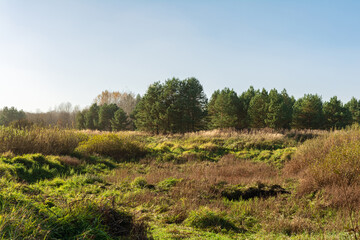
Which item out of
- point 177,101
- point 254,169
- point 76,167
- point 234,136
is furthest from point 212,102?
point 76,167

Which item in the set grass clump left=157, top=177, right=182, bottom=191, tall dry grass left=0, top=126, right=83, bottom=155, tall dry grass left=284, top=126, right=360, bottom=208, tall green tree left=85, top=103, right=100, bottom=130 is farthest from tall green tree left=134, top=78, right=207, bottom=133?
tall dry grass left=284, top=126, right=360, bottom=208

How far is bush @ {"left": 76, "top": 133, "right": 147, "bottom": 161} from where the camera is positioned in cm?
1580

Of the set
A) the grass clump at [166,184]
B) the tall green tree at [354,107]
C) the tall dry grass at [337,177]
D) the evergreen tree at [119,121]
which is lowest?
the grass clump at [166,184]

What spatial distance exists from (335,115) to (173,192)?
3645 cm

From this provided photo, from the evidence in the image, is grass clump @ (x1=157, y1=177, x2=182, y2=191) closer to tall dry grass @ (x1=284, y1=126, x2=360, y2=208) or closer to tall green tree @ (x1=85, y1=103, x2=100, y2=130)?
tall dry grass @ (x1=284, y1=126, x2=360, y2=208)

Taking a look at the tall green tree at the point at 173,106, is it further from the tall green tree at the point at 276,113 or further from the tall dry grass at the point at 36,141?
the tall dry grass at the point at 36,141

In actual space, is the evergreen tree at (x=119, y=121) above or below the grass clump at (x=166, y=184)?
above

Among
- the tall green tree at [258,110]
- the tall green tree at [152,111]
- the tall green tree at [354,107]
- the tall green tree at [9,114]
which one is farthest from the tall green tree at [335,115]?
the tall green tree at [9,114]

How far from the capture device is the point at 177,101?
3033 centimetres

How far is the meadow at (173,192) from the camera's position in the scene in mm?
3787

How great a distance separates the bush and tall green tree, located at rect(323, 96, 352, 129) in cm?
3103

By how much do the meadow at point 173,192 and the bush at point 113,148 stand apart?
0.21 feet

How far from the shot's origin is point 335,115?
3628cm

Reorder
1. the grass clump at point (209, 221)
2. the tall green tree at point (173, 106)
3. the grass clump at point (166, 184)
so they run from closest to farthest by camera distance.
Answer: the grass clump at point (209, 221)
the grass clump at point (166, 184)
the tall green tree at point (173, 106)
